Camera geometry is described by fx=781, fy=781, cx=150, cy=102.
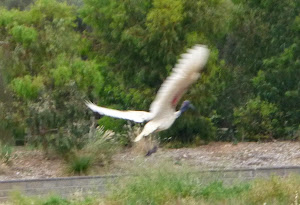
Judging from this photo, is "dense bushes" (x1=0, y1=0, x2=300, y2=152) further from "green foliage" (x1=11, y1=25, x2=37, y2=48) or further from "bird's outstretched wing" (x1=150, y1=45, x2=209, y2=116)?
"bird's outstretched wing" (x1=150, y1=45, x2=209, y2=116)

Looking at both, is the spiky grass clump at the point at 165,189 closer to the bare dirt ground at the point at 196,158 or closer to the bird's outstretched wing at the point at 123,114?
the bird's outstretched wing at the point at 123,114

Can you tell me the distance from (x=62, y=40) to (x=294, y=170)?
22.7ft

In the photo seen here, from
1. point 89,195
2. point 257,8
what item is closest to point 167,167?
point 89,195

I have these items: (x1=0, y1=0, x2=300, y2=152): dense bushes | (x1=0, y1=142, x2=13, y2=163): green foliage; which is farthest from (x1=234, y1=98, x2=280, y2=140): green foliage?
(x1=0, y1=142, x2=13, y2=163): green foliage

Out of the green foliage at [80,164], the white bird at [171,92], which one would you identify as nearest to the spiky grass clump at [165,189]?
the white bird at [171,92]

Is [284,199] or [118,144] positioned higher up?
[284,199]

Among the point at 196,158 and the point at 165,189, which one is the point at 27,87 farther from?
the point at 165,189

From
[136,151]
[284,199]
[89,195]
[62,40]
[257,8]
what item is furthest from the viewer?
[257,8]

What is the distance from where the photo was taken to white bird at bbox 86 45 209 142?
37.7 feet

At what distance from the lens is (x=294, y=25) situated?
22.6 meters

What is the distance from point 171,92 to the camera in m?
12.3

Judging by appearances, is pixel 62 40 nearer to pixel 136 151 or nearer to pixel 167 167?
pixel 136 151

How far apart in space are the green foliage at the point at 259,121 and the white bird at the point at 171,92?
9889 millimetres

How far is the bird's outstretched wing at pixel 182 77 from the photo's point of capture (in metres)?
11.4
